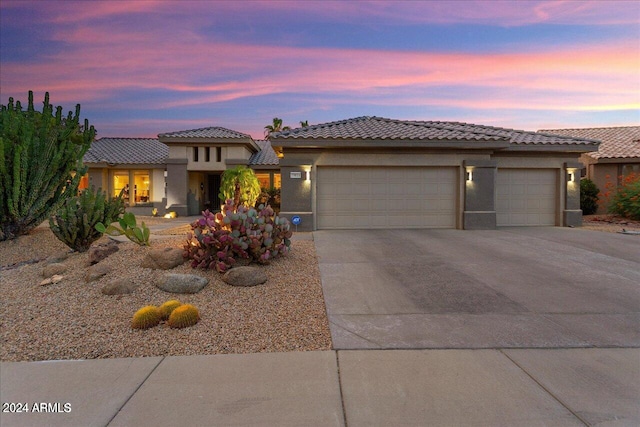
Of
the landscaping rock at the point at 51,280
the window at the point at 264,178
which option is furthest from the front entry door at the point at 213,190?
the landscaping rock at the point at 51,280

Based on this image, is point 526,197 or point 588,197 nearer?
point 526,197

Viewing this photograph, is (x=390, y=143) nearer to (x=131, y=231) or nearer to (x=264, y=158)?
(x=131, y=231)

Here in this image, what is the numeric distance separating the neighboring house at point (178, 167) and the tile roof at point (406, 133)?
30.0 ft

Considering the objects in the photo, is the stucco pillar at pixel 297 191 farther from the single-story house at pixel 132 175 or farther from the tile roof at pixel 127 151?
the tile roof at pixel 127 151

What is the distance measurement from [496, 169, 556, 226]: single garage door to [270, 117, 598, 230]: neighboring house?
34 centimetres

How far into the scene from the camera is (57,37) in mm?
12570

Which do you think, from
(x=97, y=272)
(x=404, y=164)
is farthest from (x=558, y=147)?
(x=97, y=272)

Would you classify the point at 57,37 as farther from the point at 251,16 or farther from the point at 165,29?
the point at 251,16

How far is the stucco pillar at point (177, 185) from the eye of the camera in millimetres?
23109

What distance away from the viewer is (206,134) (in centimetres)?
2347

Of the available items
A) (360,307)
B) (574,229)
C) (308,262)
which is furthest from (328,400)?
(574,229)

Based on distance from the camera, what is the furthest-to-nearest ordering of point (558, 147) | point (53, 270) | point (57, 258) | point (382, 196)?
point (558, 147), point (382, 196), point (57, 258), point (53, 270)

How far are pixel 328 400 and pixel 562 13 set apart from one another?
46.5ft

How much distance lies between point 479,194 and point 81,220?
12201 millimetres
